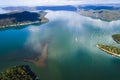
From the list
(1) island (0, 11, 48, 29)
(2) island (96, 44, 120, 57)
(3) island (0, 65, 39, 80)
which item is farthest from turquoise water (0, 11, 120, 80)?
(1) island (0, 11, 48, 29)

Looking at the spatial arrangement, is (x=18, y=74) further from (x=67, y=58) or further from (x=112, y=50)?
(x=112, y=50)

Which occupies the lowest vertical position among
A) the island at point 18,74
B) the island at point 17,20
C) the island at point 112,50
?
the island at point 17,20

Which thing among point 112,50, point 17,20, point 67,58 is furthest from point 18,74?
point 17,20

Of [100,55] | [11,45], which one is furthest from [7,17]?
[100,55]

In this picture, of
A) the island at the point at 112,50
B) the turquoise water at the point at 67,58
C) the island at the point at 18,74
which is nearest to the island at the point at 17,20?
the turquoise water at the point at 67,58

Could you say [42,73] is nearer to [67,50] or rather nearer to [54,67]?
[54,67]

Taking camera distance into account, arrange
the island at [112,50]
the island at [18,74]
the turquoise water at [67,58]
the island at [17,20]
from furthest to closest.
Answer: the island at [17,20] → the island at [112,50] → the turquoise water at [67,58] → the island at [18,74]

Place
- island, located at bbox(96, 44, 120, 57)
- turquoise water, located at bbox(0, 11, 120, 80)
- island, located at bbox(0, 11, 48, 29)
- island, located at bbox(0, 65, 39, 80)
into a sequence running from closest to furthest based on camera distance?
island, located at bbox(0, 65, 39, 80), turquoise water, located at bbox(0, 11, 120, 80), island, located at bbox(96, 44, 120, 57), island, located at bbox(0, 11, 48, 29)

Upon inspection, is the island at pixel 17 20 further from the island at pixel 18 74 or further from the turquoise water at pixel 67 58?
the island at pixel 18 74

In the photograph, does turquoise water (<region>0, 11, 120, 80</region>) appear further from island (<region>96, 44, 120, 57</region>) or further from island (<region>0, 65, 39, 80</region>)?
island (<region>0, 65, 39, 80</region>)

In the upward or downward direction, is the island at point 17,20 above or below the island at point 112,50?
below

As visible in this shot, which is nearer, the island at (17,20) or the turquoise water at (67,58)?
the turquoise water at (67,58)
